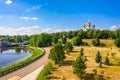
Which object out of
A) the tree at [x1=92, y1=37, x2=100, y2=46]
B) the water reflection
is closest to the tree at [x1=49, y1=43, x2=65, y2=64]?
the water reflection

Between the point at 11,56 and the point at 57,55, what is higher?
the point at 57,55

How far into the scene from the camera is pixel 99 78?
135ft

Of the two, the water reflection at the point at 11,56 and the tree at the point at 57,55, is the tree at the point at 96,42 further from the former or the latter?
the tree at the point at 57,55

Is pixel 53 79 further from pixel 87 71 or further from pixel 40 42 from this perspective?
pixel 40 42

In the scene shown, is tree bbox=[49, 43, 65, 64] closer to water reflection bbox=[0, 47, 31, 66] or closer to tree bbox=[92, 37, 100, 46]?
water reflection bbox=[0, 47, 31, 66]

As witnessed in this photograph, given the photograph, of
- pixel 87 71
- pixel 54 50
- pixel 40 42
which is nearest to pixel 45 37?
pixel 40 42

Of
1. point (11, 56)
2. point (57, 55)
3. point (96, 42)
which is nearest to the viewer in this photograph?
point (57, 55)

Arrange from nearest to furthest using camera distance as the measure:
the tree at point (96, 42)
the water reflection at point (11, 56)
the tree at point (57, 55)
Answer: the tree at point (57, 55) < the water reflection at point (11, 56) < the tree at point (96, 42)

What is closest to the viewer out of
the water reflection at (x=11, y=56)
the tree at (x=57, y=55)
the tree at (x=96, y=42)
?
the tree at (x=57, y=55)

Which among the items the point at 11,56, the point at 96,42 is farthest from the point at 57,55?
the point at 96,42

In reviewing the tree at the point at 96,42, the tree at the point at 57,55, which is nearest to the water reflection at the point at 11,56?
the tree at the point at 57,55

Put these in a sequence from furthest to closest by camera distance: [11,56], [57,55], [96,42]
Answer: [96,42] < [11,56] < [57,55]

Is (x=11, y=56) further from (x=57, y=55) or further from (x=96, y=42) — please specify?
(x=96, y=42)

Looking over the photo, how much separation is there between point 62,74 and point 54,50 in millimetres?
12450
